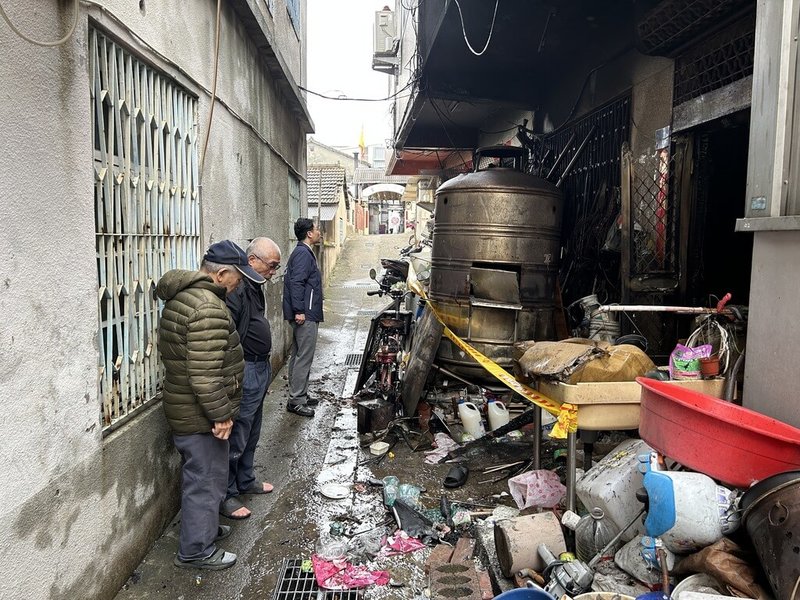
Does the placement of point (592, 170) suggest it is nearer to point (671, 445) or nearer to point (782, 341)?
point (782, 341)

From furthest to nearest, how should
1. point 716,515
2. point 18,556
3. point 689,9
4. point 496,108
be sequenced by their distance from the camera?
point 496,108 → point 689,9 → point 716,515 → point 18,556

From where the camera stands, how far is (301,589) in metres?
3.23

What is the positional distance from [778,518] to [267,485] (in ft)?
12.4

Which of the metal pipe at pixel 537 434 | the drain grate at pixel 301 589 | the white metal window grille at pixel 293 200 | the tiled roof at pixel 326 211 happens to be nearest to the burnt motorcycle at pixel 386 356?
the metal pipe at pixel 537 434

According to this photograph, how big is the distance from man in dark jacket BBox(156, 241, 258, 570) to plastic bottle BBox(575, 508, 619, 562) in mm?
2259

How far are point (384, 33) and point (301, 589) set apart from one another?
17650 mm

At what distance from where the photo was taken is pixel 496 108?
35.0 ft

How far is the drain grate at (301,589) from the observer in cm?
316

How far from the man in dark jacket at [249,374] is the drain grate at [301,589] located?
0.88m

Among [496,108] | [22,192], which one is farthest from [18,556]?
[496,108]

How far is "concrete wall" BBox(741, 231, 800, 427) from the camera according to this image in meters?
2.68

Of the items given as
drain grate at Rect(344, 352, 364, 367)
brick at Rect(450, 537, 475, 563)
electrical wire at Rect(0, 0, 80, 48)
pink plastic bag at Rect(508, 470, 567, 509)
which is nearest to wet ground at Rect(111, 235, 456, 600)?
brick at Rect(450, 537, 475, 563)

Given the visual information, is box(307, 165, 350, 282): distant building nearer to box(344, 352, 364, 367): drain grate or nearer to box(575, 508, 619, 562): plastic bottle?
box(344, 352, 364, 367): drain grate

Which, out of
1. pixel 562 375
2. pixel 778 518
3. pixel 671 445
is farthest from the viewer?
pixel 562 375
